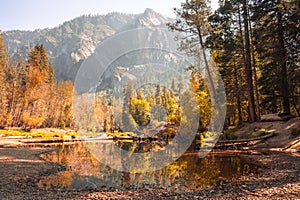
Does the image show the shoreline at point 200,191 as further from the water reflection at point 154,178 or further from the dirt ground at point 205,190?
the water reflection at point 154,178

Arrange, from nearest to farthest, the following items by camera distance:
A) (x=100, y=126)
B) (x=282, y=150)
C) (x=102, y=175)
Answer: (x=102, y=175) → (x=282, y=150) → (x=100, y=126)

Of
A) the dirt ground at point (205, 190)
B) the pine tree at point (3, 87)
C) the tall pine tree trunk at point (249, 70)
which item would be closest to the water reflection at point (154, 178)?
the dirt ground at point (205, 190)

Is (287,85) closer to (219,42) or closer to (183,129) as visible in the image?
(219,42)

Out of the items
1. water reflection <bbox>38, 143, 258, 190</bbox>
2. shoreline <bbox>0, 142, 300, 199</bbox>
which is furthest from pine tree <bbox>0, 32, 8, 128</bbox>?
shoreline <bbox>0, 142, 300, 199</bbox>

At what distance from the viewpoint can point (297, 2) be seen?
12.7 metres

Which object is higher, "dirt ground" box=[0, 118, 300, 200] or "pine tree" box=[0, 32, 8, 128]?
"pine tree" box=[0, 32, 8, 128]

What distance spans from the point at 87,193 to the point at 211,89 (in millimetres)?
18605

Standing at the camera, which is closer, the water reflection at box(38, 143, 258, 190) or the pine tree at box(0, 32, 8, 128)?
the water reflection at box(38, 143, 258, 190)

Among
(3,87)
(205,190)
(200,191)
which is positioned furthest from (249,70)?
(3,87)

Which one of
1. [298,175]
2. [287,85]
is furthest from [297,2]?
[298,175]

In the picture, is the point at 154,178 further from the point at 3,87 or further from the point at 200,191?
the point at 3,87

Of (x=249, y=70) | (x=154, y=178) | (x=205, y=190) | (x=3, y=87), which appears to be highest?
(x=3, y=87)

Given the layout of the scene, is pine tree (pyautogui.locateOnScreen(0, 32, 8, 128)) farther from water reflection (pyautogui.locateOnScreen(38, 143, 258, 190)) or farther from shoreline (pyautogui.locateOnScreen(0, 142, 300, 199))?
shoreline (pyautogui.locateOnScreen(0, 142, 300, 199))

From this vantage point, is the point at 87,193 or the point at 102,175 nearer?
the point at 87,193
